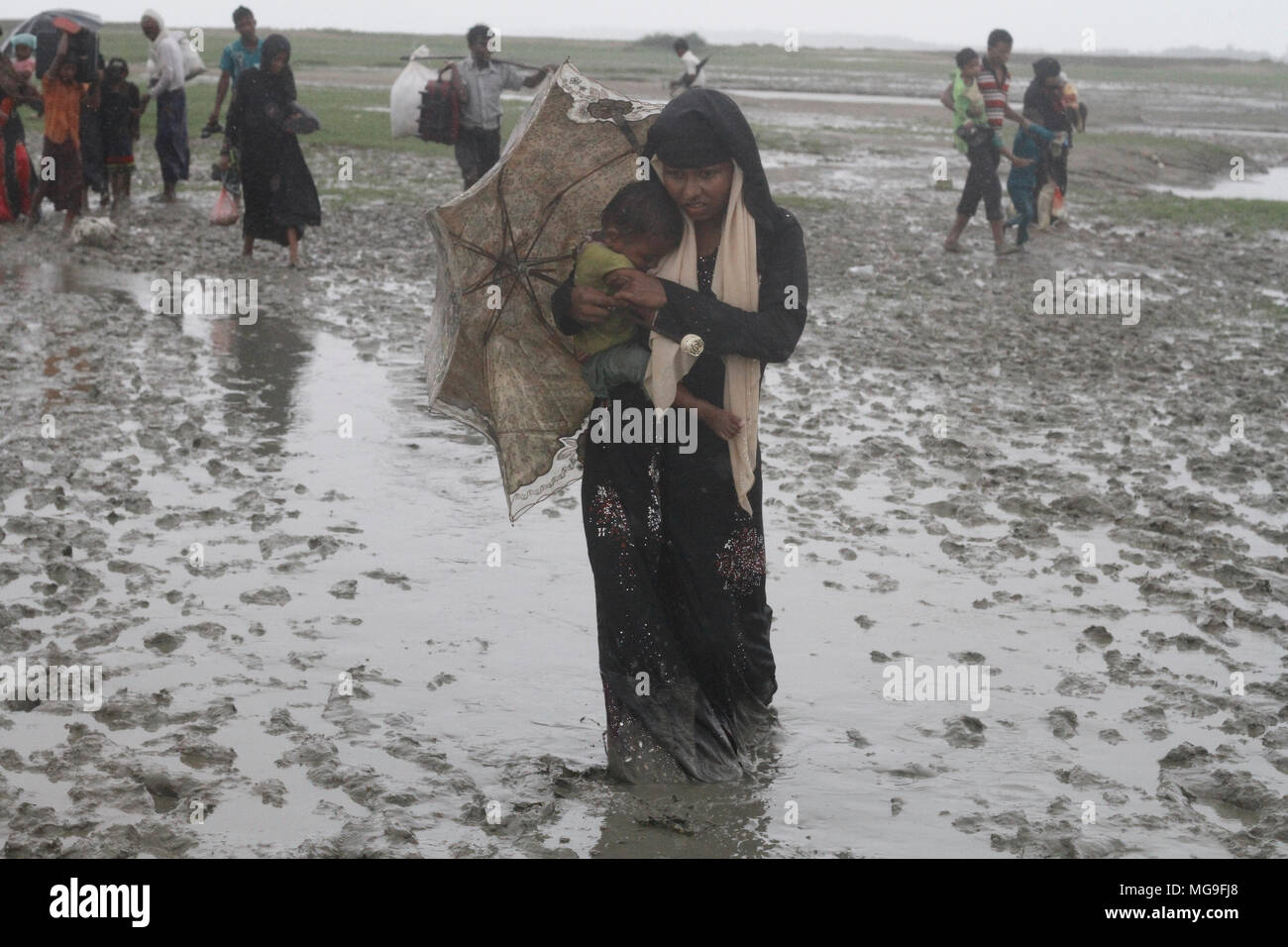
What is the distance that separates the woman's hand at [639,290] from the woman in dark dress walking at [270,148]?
874cm

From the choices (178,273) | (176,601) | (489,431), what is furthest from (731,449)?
(178,273)

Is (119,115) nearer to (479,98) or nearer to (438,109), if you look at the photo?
(438,109)

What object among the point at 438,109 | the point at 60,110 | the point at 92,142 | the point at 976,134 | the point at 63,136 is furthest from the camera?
the point at 92,142

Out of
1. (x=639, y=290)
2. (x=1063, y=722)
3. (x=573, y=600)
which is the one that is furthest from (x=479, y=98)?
(x=639, y=290)

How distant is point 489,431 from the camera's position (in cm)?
470

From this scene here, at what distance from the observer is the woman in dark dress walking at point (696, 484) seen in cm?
411

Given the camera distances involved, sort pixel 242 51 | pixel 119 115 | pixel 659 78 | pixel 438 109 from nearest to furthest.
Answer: pixel 438 109 → pixel 242 51 → pixel 119 115 → pixel 659 78

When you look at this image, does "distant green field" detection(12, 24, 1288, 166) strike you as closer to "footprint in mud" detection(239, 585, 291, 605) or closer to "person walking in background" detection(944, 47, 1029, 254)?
"person walking in background" detection(944, 47, 1029, 254)

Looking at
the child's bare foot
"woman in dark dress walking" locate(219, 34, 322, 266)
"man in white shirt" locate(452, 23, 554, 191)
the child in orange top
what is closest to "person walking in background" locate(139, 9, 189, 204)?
the child in orange top

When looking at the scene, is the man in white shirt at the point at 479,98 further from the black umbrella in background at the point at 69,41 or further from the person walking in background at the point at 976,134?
the person walking in background at the point at 976,134

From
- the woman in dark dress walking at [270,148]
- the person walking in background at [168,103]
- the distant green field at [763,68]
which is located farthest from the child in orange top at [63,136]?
the distant green field at [763,68]

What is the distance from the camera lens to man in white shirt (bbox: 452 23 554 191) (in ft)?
42.7

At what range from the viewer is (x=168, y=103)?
1667 centimetres

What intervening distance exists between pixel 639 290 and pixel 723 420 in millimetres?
461
